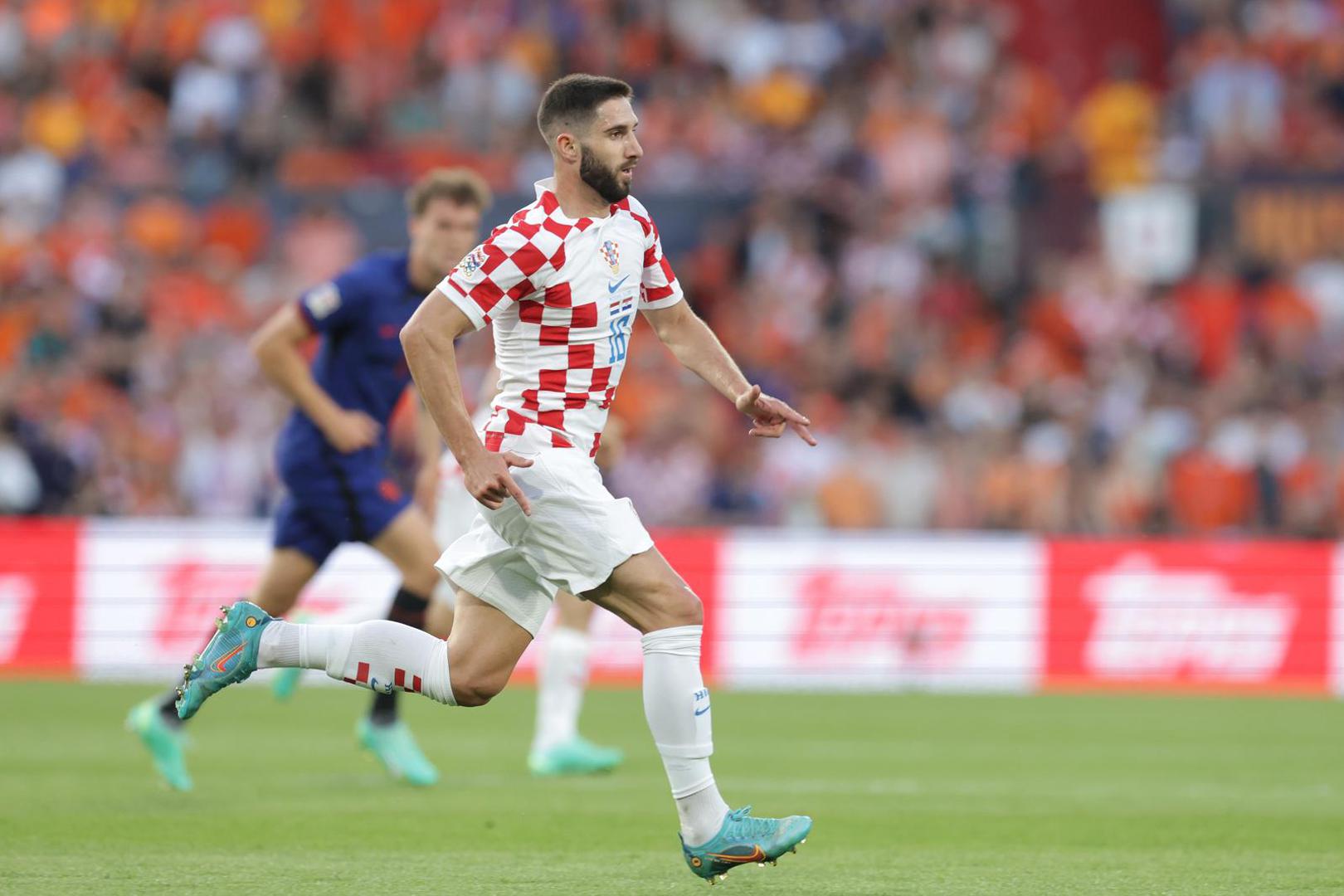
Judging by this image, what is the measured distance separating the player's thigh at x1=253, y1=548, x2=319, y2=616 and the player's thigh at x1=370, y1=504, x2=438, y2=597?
0.34 m

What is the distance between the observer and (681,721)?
247 inches

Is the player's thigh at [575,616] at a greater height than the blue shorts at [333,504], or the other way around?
the blue shorts at [333,504]

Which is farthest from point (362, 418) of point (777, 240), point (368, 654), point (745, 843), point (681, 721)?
point (777, 240)

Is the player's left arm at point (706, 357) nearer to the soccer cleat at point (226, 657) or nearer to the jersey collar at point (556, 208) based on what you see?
the jersey collar at point (556, 208)

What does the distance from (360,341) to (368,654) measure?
2.87 m

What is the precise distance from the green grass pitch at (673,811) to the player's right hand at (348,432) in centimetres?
154

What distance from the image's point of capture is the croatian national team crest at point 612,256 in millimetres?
6398

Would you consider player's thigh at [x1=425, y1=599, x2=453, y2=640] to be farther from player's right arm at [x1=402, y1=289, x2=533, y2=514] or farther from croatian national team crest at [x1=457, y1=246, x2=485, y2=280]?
croatian national team crest at [x1=457, y1=246, x2=485, y2=280]

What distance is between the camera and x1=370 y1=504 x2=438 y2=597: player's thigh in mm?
9203

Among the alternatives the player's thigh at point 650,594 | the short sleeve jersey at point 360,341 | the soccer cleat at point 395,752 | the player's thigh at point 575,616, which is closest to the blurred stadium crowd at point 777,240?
the player's thigh at point 575,616

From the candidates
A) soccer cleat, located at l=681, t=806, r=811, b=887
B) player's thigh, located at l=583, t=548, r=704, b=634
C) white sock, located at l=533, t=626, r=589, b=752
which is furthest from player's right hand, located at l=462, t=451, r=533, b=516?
white sock, located at l=533, t=626, r=589, b=752

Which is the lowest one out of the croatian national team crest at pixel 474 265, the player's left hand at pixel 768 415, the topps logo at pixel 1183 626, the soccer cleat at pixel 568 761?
the topps logo at pixel 1183 626

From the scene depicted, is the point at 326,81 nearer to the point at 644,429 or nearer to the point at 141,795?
the point at 644,429

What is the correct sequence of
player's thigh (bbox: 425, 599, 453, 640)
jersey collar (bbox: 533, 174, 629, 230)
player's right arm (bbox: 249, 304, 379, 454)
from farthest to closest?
player's thigh (bbox: 425, 599, 453, 640), player's right arm (bbox: 249, 304, 379, 454), jersey collar (bbox: 533, 174, 629, 230)
